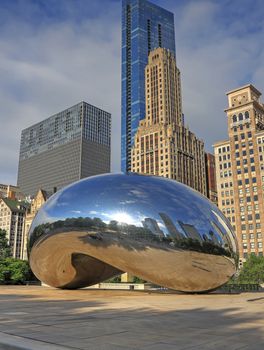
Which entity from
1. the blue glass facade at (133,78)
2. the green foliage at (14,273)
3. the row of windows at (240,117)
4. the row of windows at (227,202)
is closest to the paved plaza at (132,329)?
the green foliage at (14,273)

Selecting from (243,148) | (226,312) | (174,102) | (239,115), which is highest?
(174,102)

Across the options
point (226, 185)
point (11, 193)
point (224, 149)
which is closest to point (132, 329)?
point (226, 185)

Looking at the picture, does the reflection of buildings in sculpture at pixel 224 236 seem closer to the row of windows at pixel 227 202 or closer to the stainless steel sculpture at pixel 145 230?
the stainless steel sculpture at pixel 145 230

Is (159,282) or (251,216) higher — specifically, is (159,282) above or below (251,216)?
below

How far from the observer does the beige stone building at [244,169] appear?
101 meters

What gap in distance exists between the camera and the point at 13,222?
444 feet

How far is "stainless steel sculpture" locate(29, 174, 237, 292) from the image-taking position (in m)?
14.8

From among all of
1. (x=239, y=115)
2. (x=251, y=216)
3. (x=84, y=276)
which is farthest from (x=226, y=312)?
(x=239, y=115)

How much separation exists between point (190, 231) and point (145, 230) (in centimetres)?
174

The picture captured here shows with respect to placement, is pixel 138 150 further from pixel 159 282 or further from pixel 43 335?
pixel 43 335

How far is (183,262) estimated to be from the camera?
1498 centimetres

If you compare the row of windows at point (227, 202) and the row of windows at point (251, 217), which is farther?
the row of windows at point (227, 202)

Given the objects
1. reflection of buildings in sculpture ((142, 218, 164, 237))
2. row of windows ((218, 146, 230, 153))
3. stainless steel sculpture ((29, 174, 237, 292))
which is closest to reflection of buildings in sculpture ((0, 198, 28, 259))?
row of windows ((218, 146, 230, 153))

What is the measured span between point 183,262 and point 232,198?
317ft
